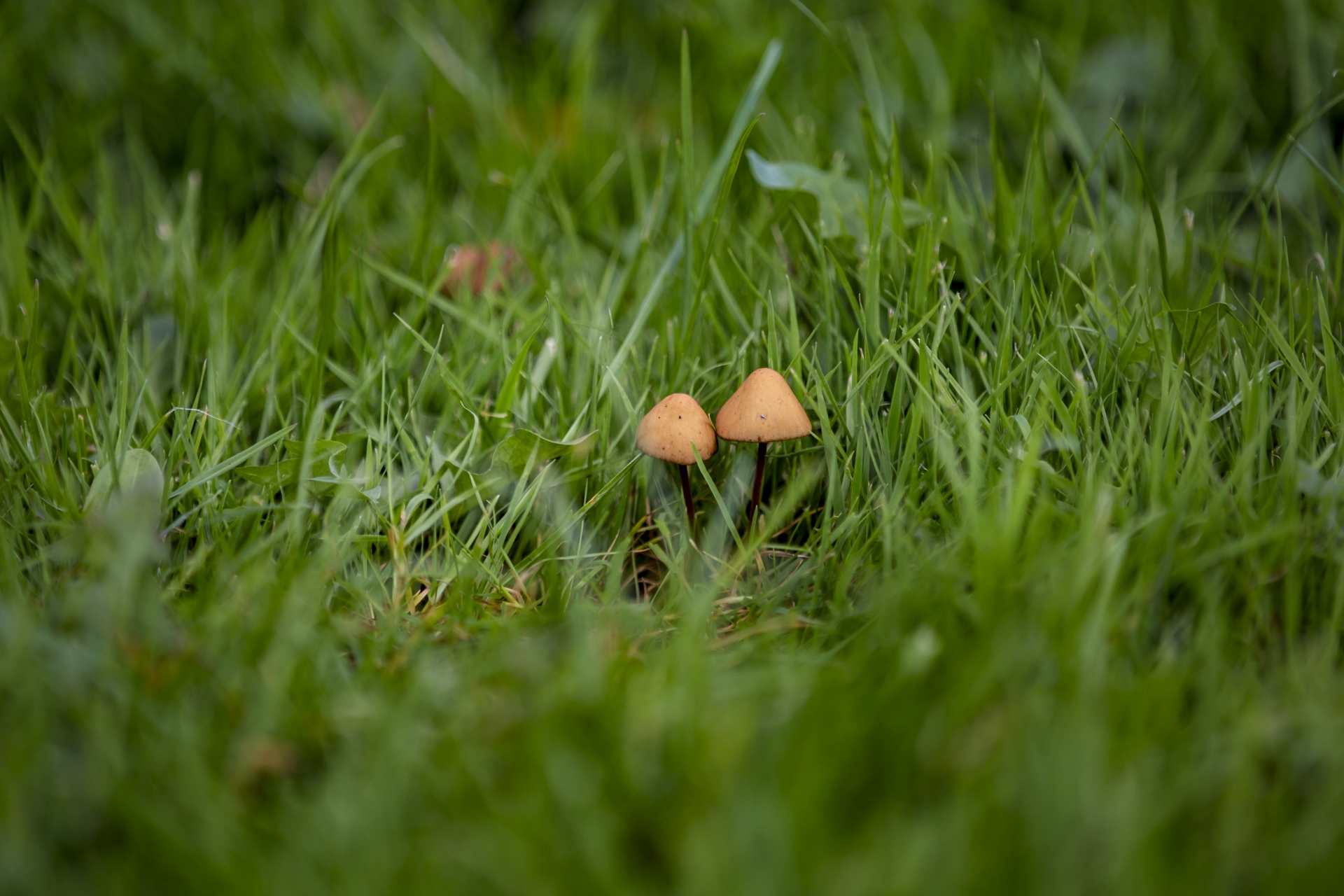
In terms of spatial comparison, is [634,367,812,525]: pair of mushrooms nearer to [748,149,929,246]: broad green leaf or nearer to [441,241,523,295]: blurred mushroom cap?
[748,149,929,246]: broad green leaf

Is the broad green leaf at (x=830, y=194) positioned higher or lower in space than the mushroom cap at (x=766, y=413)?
higher

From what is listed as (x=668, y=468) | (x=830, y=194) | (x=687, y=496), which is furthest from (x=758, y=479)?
(x=830, y=194)

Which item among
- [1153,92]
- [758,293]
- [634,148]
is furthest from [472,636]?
[1153,92]

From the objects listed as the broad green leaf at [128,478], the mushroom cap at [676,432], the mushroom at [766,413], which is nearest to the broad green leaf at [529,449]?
the mushroom cap at [676,432]

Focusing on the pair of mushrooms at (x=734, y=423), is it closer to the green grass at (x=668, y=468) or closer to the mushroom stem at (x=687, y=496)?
the mushroom stem at (x=687, y=496)

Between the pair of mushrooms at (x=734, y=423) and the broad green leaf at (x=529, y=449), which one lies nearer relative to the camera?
the pair of mushrooms at (x=734, y=423)

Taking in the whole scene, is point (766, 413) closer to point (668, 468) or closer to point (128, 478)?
point (668, 468)

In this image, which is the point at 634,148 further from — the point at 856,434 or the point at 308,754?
the point at 308,754
